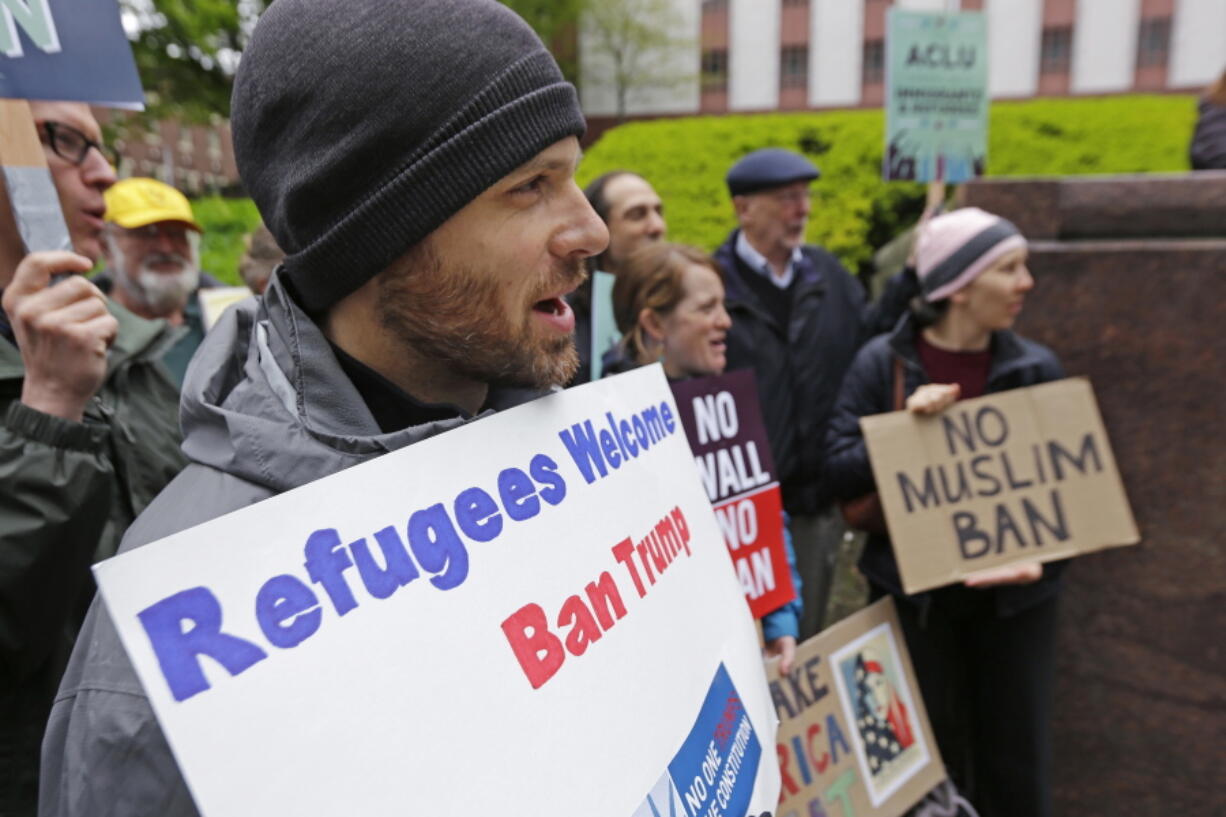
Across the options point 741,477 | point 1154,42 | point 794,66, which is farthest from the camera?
point 794,66

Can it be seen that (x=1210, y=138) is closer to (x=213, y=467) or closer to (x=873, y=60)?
(x=213, y=467)

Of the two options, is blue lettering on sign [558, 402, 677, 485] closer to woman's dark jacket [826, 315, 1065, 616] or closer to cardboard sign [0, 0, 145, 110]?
cardboard sign [0, 0, 145, 110]

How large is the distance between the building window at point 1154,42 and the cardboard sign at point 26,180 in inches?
1117

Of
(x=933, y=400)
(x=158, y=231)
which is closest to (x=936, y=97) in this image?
(x=933, y=400)

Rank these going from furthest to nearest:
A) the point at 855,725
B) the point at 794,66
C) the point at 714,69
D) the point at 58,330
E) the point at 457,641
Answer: the point at 714,69 < the point at 794,66 < the point at 855,725 < the point at 58,330 < the point at 457,641

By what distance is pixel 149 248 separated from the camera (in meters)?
4.06

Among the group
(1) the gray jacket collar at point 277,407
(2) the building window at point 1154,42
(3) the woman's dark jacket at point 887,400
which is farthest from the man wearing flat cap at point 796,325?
(2) the building window at point 1154,42

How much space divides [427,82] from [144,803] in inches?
31.2

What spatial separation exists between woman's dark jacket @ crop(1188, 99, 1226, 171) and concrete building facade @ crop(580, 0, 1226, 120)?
20.7 metres

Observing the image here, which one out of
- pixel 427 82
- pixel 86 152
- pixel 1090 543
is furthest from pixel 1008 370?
pixel 86 152

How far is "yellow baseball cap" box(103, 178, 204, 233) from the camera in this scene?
3980 millimetres

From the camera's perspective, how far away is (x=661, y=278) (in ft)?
8.80

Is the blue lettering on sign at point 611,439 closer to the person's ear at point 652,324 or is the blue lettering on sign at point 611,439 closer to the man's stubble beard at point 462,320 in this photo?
the man's stubble beard at point 462,320

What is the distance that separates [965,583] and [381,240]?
220cm
